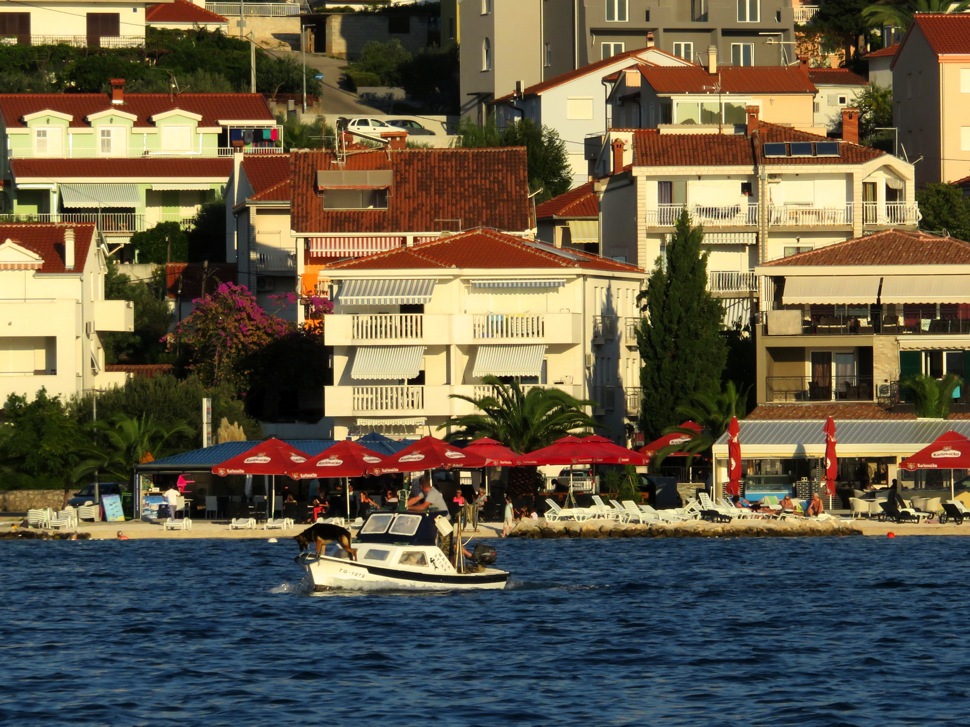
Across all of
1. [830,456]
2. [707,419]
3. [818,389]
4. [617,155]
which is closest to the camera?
[830,456]

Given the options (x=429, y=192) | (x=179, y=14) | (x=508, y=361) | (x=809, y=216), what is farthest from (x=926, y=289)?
(x=179, y=14)

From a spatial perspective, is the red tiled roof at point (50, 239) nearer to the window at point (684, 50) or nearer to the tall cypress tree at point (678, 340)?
the tall cypress tree at point (678, 340)

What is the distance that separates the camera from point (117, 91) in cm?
9988

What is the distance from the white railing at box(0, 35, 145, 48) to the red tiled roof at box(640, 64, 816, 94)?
3074 cm

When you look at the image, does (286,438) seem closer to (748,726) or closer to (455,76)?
(748,726)

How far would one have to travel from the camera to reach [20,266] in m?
74.1

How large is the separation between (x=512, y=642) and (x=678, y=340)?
104ft

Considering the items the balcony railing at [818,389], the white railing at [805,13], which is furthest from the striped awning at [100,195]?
the white railing at [805,13]

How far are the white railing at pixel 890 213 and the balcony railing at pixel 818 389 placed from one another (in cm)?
1422

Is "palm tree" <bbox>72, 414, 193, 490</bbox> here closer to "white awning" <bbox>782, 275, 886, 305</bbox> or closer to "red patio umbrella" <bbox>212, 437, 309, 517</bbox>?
"red patio umbrella" <bbox>212, 437, 309, 517</bbox>

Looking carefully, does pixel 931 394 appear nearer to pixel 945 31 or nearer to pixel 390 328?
pixel 390 328

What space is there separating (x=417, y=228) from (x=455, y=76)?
2100 inches

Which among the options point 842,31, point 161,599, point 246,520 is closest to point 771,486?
point 246,520

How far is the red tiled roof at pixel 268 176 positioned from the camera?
83.3 m
